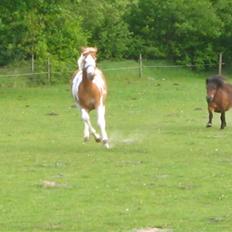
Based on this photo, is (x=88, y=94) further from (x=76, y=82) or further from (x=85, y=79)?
(x=76, y=82)

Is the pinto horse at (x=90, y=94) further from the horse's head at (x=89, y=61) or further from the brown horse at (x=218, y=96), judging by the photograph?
the brown horse at (x=218, y=96)

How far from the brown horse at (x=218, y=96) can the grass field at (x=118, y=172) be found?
2.00 feet

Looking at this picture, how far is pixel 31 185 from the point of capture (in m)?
12.3

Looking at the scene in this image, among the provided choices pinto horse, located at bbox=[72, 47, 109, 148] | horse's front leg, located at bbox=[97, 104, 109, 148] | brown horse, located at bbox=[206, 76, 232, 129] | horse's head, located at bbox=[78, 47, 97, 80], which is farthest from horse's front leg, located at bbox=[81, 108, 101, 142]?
brown horse, located at bbox=[206, 76, 232, 129]

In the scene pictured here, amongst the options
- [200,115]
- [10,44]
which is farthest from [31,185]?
[10,44]

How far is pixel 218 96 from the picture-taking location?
2091 centimetres

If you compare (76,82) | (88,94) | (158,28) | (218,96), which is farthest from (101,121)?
(158,28)

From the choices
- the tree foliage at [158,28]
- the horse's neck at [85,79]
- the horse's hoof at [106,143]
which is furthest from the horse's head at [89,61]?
the tree foliage at [158,28]

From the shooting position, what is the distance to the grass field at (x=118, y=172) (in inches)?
391

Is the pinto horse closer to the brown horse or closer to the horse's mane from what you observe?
the brown horse

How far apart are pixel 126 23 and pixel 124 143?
1138 inches

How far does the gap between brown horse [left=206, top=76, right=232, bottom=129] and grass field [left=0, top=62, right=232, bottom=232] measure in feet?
2.00

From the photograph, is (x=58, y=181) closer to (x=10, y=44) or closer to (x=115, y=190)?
(x=115, y=190)

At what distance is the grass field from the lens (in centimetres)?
992
